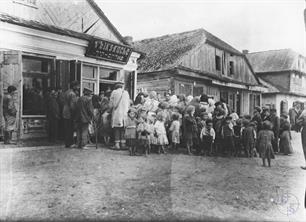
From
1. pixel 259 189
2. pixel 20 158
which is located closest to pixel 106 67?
pixel 20 158

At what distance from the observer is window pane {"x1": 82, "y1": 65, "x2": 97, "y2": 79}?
10.5 m

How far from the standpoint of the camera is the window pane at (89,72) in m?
10.5

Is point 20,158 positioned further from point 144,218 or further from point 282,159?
point 282,159

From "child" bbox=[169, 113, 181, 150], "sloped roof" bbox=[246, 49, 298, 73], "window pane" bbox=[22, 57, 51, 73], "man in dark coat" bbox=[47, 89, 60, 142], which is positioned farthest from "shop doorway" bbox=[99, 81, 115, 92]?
"sloped roof" bbox=[246, 49, 298, 73]

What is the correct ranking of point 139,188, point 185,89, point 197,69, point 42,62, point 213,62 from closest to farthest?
point 139,188 → point 42,62 → point 185,89 → point 197,69 → point 213,62

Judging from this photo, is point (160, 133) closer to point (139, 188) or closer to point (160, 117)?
point (160, 117)

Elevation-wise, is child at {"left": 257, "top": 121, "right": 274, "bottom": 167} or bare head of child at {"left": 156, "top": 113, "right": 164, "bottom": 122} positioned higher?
bare head of child at {"left": 156, "top": 113, "right": 164, "bottom": 122}

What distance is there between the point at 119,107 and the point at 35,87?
9.91ft

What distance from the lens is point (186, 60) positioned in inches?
661

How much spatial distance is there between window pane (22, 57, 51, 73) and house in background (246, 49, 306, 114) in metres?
22.5

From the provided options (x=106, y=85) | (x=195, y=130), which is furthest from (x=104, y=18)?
(x=195, y=130)

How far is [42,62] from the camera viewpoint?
30.5ft

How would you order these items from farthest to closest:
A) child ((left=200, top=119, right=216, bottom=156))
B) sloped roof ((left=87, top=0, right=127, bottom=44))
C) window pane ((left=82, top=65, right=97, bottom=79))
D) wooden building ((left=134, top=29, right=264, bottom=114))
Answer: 1. wooden building ((left=134, top=29, right=264, bottom=114))
2. sloped roof ((left=87, top=0, right=127, bottom=44))
3. window pane ((left=82, top=65, right=97, bottom=79))
4. child ((left=200, top=119, right=216, bottom=156))

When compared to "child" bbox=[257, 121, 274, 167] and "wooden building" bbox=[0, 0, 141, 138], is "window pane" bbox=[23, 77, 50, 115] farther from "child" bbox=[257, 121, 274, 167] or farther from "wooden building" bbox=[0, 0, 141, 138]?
"child" bbox=[257, 121, 274, 167]
